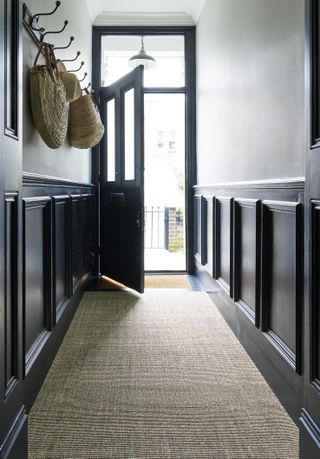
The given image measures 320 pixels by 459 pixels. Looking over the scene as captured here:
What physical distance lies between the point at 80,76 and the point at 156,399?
2772 mm

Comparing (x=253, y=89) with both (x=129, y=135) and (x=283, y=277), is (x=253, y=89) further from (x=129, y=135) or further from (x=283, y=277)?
(x=129, y=135)

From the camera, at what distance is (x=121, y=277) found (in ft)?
13.9

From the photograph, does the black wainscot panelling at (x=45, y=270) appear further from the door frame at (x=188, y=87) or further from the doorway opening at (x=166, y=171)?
the doorway opening at (x=166, y=171)

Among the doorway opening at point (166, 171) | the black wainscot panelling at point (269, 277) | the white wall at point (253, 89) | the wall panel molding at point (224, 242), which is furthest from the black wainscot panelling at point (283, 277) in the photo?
the doorway opening at point (166, 171)

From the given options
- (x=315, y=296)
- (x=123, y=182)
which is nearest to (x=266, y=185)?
(x=315, y=296)

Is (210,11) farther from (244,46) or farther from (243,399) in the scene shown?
(243,399)

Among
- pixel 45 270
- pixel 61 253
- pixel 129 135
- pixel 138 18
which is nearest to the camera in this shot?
pixel 45 270

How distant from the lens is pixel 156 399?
1940 mm

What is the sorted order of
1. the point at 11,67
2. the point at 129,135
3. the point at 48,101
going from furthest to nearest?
the point at 129,135, the point at 48,101, the point at 11,67

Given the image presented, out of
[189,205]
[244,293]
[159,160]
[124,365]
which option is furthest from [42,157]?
[159,160]

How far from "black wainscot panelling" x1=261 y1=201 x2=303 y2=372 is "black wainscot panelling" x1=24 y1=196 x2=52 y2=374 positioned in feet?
3.44

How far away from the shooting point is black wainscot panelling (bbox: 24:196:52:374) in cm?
184

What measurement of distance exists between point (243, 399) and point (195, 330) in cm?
101

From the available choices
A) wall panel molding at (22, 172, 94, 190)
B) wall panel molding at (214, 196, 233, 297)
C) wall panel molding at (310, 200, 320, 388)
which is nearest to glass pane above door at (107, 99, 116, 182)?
wall panel molding at (214, 196, 233, 297)
